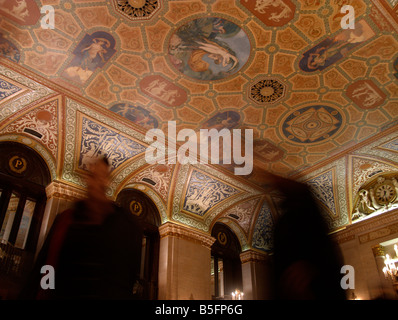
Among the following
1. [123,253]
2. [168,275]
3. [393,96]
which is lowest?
[123,253]

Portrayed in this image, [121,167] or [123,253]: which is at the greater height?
[121,167]

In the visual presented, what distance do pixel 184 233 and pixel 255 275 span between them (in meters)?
4.53

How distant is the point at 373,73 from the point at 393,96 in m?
1.14

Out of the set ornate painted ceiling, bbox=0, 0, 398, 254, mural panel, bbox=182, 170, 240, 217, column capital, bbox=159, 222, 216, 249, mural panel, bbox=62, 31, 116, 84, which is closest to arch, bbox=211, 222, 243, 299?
column capital, bbox=159, 222, 216, 249

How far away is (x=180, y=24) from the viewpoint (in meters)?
6.95

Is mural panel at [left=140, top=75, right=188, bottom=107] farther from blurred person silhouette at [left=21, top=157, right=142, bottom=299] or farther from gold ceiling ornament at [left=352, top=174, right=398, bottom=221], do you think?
gold ceiling ornament at [left=352, top=174, right=398, bottom=221]

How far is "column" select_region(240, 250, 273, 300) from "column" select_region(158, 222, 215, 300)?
9.47 feet

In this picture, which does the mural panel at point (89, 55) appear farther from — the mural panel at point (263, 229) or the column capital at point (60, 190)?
the mural panel at point (263, 229)

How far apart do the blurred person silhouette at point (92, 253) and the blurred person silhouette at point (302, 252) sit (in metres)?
1.16

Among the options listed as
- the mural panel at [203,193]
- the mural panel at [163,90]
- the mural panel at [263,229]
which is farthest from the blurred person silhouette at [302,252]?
the mural panel at [263,229]

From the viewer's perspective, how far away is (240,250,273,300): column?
13.7 metres
